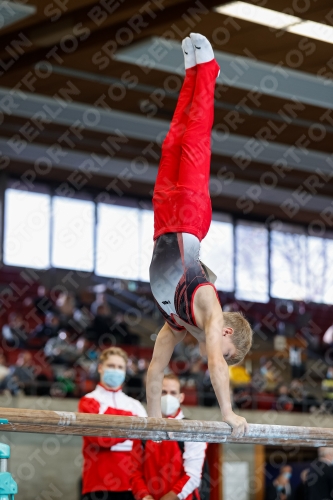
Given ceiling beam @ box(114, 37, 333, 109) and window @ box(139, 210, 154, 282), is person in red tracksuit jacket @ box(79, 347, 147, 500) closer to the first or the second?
ceiling beam @ box(114, 37, 333, 109)

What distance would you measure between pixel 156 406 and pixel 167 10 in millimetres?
6120

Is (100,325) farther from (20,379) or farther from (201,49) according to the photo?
(201,49)

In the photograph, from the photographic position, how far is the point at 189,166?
4.23m

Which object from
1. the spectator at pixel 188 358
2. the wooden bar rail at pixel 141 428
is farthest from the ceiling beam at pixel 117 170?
the wooden bar rail at pixel 141 428

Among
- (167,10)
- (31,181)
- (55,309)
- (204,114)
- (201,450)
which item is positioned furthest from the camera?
(31,181)

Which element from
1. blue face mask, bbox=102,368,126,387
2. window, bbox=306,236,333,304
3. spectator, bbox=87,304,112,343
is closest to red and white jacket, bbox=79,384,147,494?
blue face mask, bbox=102,368,126,387

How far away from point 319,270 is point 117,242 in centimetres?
490

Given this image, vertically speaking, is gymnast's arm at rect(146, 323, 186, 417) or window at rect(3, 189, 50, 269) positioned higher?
window at rect(3, 189, 50, 269)

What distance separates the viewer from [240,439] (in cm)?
379

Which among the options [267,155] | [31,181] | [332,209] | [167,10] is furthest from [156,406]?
[332,209]

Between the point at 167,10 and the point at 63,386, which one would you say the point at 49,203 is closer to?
the point at 63,386

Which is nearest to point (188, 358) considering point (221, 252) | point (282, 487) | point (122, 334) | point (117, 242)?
point (122, 334)

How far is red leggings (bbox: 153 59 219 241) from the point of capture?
4.16 meters

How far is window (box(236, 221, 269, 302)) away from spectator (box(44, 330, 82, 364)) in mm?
6009
